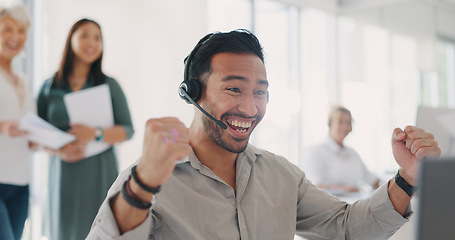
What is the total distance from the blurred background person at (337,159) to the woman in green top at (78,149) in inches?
70.1

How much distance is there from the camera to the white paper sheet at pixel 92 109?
2.43 metres

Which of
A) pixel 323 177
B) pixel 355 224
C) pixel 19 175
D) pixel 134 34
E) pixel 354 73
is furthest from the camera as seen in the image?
pixel 354 73

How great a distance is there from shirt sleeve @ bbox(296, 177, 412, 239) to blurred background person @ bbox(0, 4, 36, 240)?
1.54 m

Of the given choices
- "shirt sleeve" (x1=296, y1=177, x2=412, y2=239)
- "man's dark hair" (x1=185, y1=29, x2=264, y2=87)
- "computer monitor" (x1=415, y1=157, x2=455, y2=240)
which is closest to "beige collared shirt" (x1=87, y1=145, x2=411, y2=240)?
"shirt sleeve" (x1=296, y1=177, x2=412, y2=239)

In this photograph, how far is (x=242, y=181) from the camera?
1.30 metres

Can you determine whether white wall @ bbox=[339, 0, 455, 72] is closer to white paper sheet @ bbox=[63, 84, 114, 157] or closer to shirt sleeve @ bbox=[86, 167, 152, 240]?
white paper sheet @ bbox=[63, 84, 114, 157]

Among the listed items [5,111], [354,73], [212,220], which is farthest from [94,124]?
[354,73]

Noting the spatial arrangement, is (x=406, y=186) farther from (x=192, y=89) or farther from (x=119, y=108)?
(x=119, y=108)

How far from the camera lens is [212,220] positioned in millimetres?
1195

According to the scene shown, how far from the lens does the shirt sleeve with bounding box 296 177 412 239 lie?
4.19 feet

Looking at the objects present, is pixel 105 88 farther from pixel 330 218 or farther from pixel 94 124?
pixel 330 218

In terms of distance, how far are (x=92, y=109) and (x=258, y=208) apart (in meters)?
1.49

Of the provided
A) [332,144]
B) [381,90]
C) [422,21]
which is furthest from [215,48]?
[422,21]

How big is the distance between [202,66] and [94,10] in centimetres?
275
